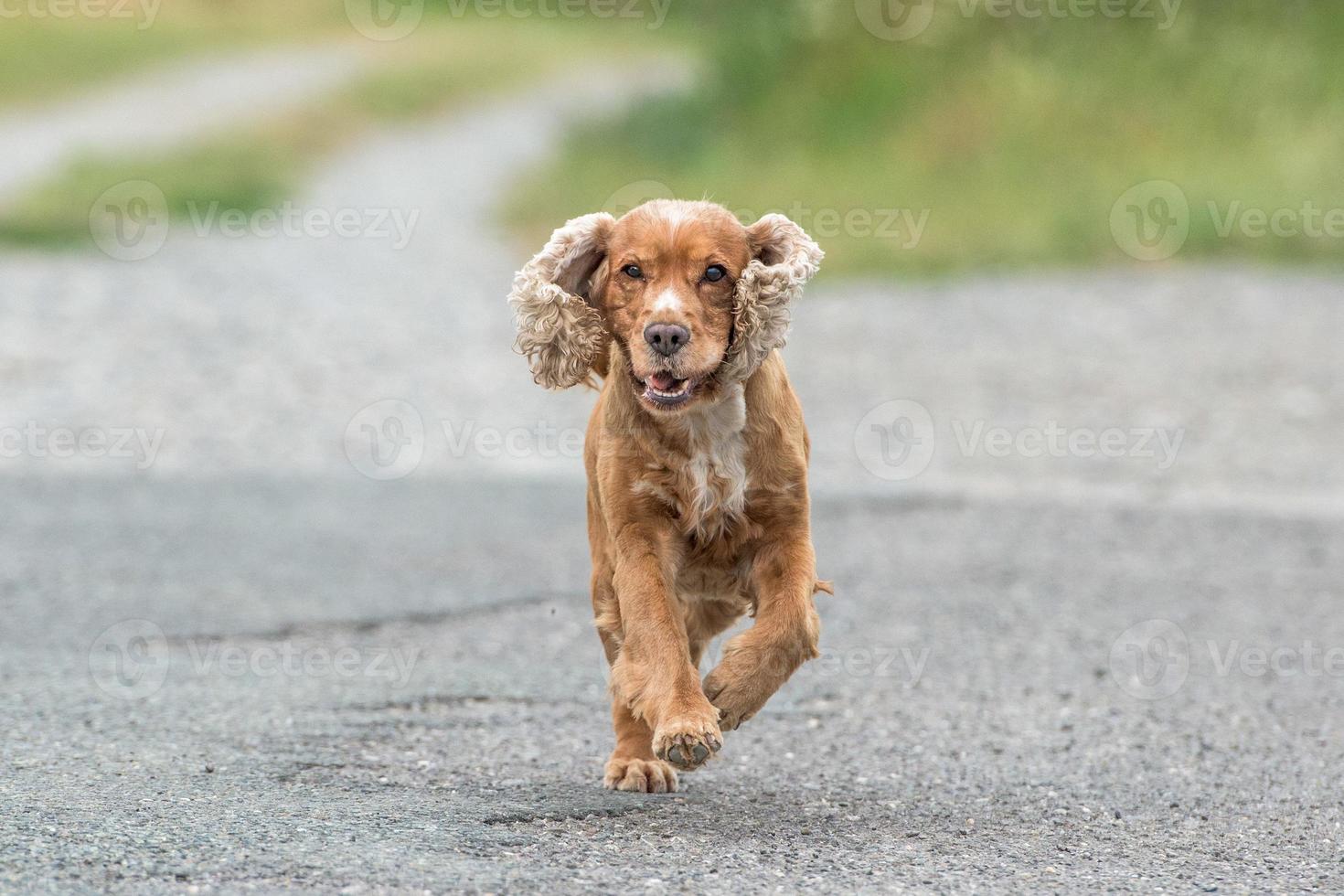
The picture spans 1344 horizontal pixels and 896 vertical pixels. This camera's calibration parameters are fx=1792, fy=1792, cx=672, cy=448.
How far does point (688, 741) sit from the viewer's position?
4.98 metres

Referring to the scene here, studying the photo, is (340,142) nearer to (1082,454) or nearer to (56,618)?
(1082,454)

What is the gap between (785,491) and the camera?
5.56 meters

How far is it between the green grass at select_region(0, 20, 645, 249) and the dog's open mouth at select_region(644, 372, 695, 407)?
587 inches

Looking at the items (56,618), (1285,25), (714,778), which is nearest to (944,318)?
(1285,25)

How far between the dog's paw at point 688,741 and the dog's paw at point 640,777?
78 centimetres
